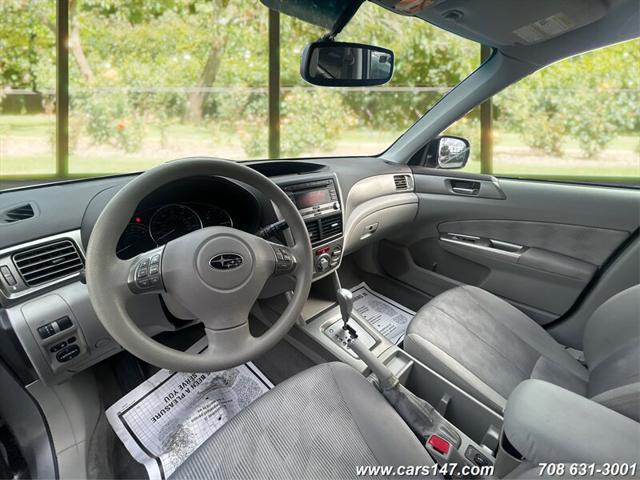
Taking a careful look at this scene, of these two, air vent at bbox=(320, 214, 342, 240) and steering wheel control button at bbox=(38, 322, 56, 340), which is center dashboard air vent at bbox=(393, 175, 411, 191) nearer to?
air vent at bbox=(320, 214, 342, 240)

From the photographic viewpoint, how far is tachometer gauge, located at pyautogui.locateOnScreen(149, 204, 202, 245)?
4.64 ft

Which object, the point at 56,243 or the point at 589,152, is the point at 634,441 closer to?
the point at 56,243

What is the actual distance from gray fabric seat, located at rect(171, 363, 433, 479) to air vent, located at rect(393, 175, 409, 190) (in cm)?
134

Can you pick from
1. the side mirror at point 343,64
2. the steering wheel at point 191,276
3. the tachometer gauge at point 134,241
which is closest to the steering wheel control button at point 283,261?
the steering wheel at point 191,276

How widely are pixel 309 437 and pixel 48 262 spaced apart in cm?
84

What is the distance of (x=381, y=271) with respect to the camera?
2.70m

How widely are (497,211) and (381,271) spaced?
767 millimetres

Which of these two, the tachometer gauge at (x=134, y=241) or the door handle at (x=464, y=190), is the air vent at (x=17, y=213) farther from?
the door handle at (x=464, y=190)

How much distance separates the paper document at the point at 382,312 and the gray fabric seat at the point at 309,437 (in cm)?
88

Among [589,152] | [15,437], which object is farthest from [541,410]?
[589,152]

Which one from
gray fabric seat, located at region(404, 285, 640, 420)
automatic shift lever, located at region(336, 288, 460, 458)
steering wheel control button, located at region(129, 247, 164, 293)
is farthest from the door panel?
steering wheel control button, located at region(129, 247, 164, 293)

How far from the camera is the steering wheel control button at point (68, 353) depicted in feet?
4.00

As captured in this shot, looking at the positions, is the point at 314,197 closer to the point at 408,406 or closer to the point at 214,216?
the point at 214,216

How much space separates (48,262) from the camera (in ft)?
3.99
